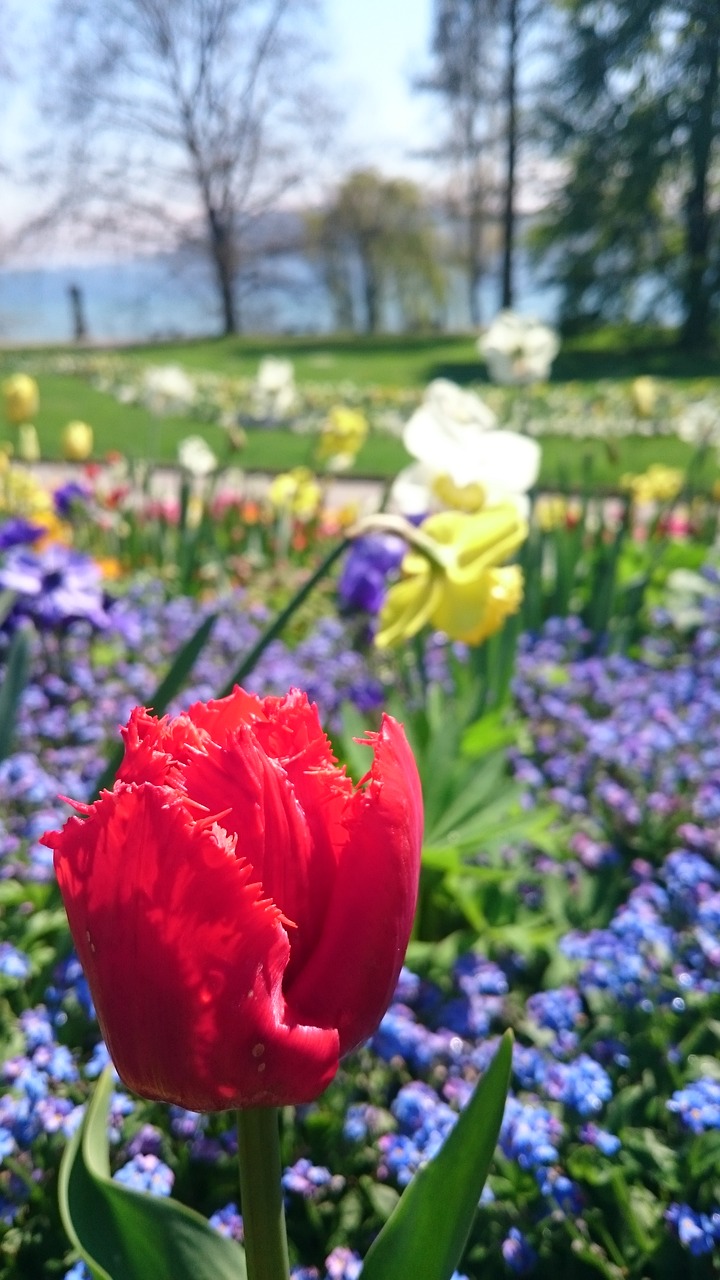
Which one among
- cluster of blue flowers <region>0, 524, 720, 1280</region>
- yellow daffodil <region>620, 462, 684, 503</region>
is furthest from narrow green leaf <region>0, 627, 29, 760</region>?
yellow daffodil <region>620, 462, 684, 503</region>

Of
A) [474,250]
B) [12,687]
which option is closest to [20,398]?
[12,687]

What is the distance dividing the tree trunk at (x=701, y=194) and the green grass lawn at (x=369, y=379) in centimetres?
63

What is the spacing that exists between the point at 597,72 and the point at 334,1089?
20.0 metres

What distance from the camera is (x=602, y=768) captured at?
2.14 metres

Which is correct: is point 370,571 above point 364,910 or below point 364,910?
below

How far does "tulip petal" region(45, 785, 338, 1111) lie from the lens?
0.49 m

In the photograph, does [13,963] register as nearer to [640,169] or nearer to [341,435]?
[341,435]

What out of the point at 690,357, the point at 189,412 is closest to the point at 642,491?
the point at 189,412

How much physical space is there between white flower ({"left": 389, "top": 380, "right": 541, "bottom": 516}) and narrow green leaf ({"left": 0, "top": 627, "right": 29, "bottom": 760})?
62 cm

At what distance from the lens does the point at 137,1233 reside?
0.70 m

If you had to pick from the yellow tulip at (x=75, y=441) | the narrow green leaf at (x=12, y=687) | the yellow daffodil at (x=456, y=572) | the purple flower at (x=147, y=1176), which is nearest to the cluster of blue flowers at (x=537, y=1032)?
the purple flower at (x=147, y=1176)

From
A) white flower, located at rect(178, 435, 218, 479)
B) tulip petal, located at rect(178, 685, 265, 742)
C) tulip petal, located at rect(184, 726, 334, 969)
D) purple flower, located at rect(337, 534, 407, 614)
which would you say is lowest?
purple flower, located at rect(337, 534, 407, 614)

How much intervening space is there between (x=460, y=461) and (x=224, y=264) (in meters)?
24.2

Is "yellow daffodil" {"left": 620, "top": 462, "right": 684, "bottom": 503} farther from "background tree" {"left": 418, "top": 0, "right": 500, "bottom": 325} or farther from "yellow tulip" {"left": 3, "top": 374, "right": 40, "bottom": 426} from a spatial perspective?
"background tree" {"left": 418, "top": 0, "right": 500, "bottom": 325}
